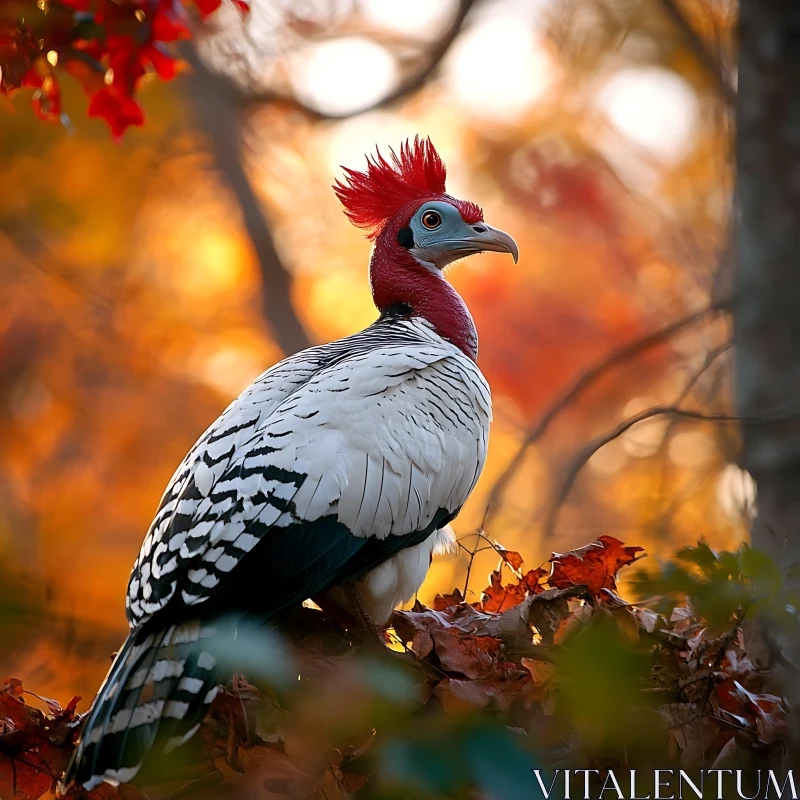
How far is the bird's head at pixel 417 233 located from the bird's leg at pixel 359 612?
3.47ft

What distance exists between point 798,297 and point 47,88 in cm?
180

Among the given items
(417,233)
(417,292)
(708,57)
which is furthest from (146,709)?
(708,57)

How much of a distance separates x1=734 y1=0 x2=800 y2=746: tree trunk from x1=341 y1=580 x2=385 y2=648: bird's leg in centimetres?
99

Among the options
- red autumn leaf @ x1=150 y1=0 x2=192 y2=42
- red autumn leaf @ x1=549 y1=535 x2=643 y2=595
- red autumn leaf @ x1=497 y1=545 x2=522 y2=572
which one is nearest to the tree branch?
red autumn leaf @ x1=497 y1=545 x2=522 y2=572

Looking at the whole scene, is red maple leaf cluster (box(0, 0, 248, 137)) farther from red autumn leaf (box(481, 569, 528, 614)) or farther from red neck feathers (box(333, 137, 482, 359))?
red autumn leaf (box(481, 569, 528, 614))

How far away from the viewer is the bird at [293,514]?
1.84 meters

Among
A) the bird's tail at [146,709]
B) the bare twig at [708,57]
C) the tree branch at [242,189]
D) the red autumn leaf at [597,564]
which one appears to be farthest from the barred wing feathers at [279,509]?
the tree branch at [242,189]

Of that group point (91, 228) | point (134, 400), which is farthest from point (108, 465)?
point (91, 228)

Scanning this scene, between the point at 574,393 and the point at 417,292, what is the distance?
2.80ft

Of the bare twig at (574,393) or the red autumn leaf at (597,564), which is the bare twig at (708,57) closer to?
the bare twig at (574,393)

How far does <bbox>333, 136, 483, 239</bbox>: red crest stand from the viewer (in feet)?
11.0

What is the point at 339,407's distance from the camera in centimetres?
234

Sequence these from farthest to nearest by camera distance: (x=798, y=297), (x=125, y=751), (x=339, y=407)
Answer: (x=339, y=407) < (x=798, y=297) < (x=125, y=751)

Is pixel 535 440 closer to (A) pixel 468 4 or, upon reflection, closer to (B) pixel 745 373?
(B) pixel 745 373
